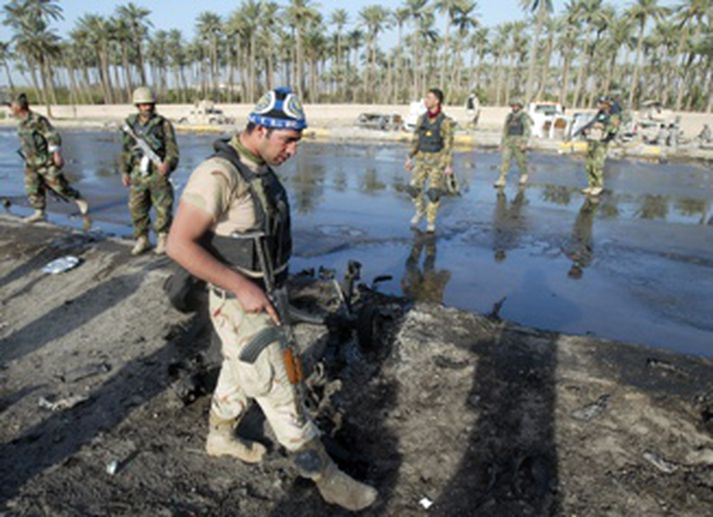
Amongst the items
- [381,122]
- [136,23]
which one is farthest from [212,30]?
[381,122]

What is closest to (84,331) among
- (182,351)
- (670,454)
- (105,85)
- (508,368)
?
(182,351)

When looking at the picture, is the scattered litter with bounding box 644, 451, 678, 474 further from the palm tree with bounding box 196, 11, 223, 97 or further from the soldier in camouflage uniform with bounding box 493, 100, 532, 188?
the palm tree with bounding box 196, 11, 223, 97

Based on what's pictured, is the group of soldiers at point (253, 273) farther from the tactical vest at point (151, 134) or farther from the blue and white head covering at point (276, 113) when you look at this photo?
the tactical vest at point (151, 134)

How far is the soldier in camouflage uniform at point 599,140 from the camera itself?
10320 mm

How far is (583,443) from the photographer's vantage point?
2854 mm

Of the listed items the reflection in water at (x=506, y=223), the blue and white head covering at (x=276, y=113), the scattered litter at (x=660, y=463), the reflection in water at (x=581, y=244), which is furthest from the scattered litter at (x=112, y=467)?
the reflection in water at (x=581, y=244)

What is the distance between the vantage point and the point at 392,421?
3.09 m

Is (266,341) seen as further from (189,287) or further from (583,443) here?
(583,443)

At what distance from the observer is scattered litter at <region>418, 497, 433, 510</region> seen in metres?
2.46

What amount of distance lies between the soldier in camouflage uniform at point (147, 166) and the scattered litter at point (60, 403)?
2.72 m

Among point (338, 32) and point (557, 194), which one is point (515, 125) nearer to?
point (557, 194)

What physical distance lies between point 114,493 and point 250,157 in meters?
1.90

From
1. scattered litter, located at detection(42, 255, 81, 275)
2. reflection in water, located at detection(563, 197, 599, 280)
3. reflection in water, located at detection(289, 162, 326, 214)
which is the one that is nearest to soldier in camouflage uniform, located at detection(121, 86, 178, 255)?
scattered litter, located at detection(42, 255, 81, 275)

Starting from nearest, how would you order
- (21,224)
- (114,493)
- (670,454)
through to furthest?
(114,493), (670,454), (21,224)
